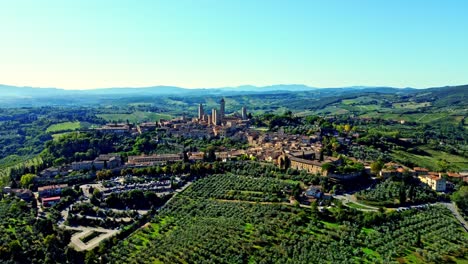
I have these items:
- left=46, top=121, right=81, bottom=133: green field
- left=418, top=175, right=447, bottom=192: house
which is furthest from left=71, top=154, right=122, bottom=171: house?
left=46, top=121, right=81, bottom=133: green field

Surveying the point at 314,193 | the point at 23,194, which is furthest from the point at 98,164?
the point at 314,193

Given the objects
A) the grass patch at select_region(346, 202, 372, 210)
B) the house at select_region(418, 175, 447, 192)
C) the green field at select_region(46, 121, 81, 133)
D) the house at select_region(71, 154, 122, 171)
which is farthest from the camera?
the green field at select_region(46, 121, 81, 133)

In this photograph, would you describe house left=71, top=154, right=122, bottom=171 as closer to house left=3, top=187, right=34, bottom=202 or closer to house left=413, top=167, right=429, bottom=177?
house left=3, top=187, right=34, bottom=202

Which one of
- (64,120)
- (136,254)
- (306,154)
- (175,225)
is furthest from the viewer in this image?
(64,120)

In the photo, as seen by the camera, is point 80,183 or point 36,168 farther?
point 36,168

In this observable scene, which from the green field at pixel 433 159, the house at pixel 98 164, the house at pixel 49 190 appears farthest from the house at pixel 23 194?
the green field at pixel 433 159

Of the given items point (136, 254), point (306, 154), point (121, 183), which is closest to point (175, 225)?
point (136, 254)

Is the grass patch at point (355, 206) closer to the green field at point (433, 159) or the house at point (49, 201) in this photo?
the green field at point (433, 159)

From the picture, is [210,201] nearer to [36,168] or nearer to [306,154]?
[306,154]

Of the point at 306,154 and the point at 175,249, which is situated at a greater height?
the point at 306,154
